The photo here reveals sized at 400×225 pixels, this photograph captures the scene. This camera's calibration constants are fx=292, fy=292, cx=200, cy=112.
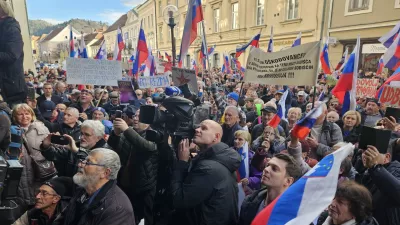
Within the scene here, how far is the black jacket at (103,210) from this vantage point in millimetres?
Result: 2055

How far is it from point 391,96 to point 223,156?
12.7ft

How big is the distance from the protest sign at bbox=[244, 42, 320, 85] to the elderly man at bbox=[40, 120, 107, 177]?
259cm

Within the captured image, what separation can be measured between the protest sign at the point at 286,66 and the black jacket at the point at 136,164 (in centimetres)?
218

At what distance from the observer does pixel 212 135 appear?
2535 millimetres

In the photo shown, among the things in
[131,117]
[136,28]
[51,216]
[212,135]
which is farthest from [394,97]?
[136,28]

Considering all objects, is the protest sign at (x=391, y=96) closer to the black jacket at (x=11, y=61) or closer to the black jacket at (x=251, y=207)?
the black jacket at (x=251, y=207)

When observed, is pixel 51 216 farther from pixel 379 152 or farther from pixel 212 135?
pixel 379 152

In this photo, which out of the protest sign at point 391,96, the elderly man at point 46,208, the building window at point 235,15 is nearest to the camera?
the elderly man at point 46,208

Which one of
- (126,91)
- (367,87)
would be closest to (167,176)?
Result: (126,91)

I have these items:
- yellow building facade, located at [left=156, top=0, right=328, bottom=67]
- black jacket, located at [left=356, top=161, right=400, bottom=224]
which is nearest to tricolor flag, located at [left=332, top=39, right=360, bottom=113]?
black jacket, located at [left=356, top=161, right=400, bottom=224]

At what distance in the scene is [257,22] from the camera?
20.3 metres

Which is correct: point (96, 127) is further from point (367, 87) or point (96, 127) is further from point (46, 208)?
point (367, 87)

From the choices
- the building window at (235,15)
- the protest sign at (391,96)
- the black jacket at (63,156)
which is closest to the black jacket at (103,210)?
the black jacket at (63,156)

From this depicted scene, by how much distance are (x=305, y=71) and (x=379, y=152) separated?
6.63 ft
